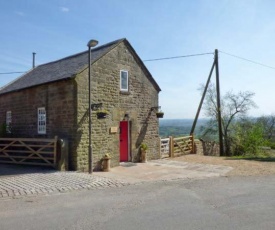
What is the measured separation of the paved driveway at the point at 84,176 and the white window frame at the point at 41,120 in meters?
2.20

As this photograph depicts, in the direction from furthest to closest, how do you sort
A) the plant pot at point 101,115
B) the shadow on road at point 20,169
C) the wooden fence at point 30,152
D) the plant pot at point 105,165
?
1. the plant pot at point 101,115
2. the plant pot at point 105,165
3. the wooden fence at point 30,152
4. the shadow on road at point 20,169

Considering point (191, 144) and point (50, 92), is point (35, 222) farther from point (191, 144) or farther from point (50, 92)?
point (191, 144)

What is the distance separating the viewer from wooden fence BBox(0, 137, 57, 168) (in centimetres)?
1267

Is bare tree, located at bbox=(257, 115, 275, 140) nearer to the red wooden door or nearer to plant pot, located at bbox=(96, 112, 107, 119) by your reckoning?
the red wooden door

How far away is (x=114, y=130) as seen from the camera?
14.3 meters

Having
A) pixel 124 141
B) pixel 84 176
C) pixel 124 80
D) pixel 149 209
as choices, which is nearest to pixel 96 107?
pixel 124 80

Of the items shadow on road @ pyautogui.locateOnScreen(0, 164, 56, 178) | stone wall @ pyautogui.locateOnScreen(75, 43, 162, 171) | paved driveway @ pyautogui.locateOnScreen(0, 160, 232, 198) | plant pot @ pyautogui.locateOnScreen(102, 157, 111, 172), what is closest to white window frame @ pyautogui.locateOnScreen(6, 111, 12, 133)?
paved driveway @ pyautogui.locateOnScreen(0, 160, 232, 198)

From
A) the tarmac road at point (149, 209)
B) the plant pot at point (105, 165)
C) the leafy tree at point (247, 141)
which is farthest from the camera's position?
the leafy tree at point (247, 141)

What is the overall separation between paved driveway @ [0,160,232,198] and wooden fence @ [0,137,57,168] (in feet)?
1.65

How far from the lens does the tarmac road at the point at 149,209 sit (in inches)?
228

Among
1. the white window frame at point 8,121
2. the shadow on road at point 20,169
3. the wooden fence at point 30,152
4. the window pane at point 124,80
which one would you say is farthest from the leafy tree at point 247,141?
the white window frame at point 8,121

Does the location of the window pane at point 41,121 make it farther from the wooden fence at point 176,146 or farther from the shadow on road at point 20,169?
the wooden fence at point 176,146

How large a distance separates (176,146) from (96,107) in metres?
8.08

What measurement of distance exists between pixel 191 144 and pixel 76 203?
1502cm
